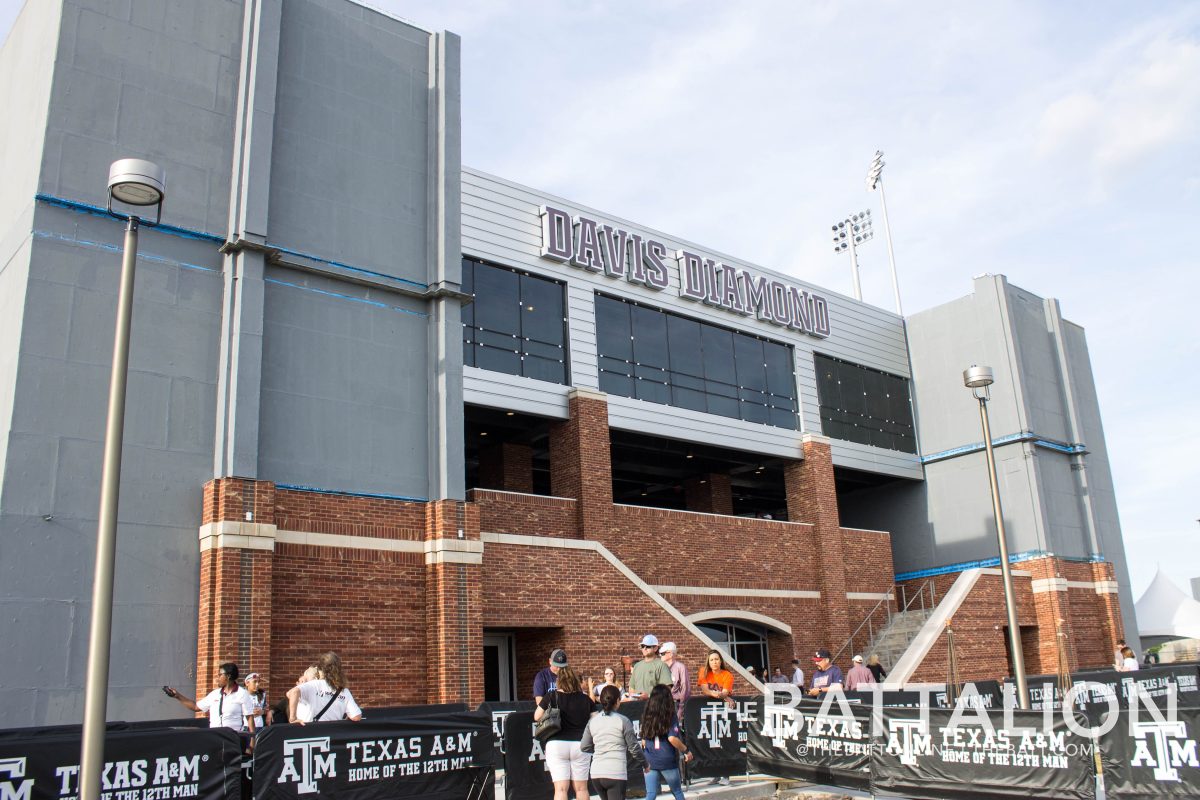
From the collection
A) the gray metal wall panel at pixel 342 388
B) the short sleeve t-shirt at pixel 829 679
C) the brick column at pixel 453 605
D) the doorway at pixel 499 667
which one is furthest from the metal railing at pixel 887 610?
the gray metal wall panel at pixel 342 388

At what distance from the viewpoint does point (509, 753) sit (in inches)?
461

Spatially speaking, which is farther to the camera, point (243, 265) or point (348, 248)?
point (348, 248)

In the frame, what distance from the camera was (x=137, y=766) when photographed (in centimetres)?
890

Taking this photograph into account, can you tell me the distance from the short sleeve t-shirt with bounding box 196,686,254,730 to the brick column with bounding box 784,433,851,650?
1918 centimetres

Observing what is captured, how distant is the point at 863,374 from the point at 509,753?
23.8 metres

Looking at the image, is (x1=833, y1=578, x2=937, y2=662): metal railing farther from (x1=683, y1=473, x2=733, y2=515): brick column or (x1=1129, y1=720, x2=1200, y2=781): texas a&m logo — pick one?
(x1=1129, y1=720, x2=1200, y2=781): texas a&m logo

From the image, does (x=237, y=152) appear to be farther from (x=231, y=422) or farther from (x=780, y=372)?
(x=780, y=372)

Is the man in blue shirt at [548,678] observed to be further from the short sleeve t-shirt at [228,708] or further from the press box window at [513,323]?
the press box window at [513,323]

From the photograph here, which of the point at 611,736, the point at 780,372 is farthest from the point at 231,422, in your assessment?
the point at 780,372

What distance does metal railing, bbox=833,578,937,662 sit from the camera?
28711 millimetres

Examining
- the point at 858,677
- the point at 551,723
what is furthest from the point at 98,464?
the point at 858,677

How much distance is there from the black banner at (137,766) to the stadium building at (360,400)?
19.6 feet

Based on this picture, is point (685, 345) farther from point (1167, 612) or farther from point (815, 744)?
point (1167, 612)

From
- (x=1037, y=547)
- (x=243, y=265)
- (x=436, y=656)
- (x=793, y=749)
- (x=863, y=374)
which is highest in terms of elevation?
(x=863, y=374)
